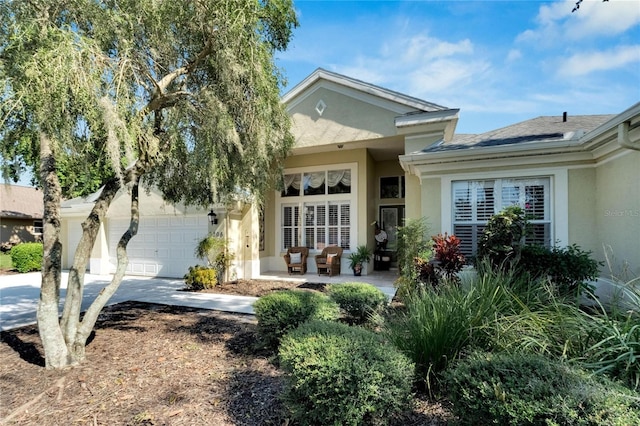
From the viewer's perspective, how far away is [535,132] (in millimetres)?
8102

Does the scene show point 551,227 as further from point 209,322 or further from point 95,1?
point 95,1

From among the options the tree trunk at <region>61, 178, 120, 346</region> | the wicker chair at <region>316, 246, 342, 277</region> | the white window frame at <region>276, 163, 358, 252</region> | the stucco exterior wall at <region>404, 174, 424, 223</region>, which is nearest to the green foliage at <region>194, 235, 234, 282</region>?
the white window frame at <region>276, 163, 358, 252</region>

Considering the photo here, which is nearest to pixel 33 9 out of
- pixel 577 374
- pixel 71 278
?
pixel 71 278

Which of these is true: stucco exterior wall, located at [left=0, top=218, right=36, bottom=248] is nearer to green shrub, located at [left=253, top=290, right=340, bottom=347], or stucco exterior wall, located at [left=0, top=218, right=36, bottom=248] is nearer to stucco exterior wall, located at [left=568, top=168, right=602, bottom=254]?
green shrub, located at [left=253, top=290, right=340, bottom=347]

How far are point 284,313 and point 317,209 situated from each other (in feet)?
28.3

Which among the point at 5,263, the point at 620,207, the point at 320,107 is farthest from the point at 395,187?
the point at 5,263

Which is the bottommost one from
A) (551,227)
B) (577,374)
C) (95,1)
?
(577,374)

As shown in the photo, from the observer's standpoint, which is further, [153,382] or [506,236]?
[506,236]

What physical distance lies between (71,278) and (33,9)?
11.4ft

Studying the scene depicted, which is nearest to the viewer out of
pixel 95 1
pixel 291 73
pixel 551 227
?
pixel 95 1

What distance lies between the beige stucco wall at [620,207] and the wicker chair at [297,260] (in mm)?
8871

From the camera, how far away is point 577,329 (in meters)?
2.92

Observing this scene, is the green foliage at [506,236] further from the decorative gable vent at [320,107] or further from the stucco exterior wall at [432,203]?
the decorative gable vent at [320,107]

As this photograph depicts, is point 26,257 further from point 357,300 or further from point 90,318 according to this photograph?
point 357,300
